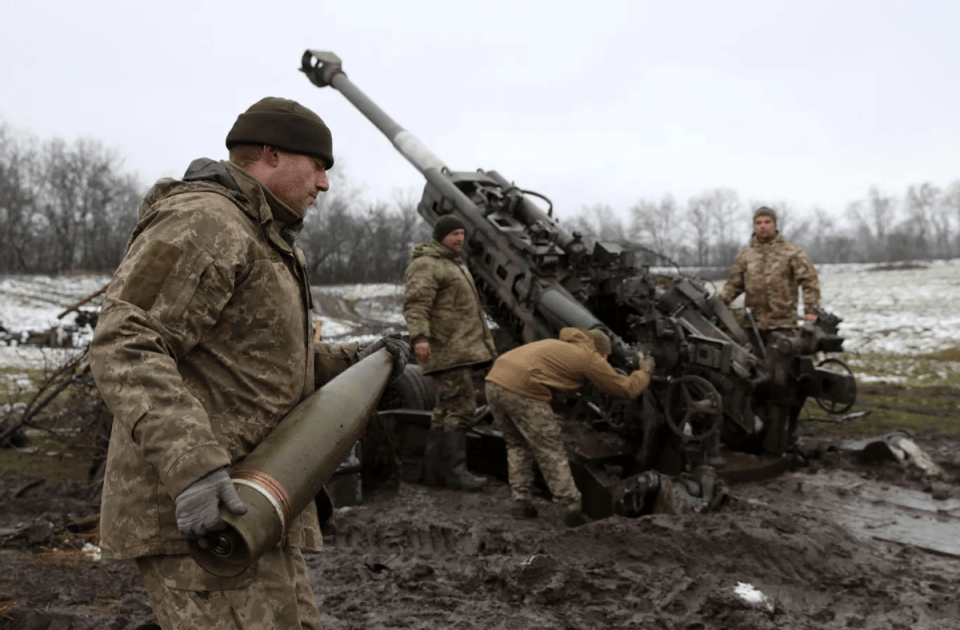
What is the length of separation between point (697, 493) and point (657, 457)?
3.57ft

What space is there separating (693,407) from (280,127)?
476 centimetres

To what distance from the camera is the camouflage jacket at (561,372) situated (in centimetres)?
568

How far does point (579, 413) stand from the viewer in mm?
7898

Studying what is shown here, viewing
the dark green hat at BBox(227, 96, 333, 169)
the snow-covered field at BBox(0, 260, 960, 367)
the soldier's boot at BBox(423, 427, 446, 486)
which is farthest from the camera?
the snow-covered field at BBox(0, 260, 960, 367)

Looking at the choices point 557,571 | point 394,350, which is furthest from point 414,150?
point 394,350

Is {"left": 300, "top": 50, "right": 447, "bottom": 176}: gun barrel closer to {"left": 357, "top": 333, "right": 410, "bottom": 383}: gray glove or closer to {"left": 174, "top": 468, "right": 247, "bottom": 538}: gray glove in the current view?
{"left": 357, "top": 333, "right": 410, "bottom": 383}: gray glove

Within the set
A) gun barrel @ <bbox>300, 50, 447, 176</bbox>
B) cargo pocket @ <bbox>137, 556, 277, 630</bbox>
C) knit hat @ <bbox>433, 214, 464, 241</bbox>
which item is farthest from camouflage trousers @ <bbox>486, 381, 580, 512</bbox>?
gun barrel @ <bbox>300, 50, 447, 176</bbox>

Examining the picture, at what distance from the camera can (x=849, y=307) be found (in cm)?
2109

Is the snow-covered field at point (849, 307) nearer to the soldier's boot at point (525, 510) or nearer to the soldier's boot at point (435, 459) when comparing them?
the soldier's boot at point (435, 459)

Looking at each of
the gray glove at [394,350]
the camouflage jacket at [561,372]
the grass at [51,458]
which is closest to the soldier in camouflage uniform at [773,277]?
the camouflage jacket at [561,372]

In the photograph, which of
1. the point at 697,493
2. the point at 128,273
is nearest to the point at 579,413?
the point at 697,493

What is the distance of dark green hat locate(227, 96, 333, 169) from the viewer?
2.24 metres

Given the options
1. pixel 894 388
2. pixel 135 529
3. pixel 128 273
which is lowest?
pixel 894 388

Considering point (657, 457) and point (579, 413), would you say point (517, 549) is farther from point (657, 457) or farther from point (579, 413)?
point (579, 413)
